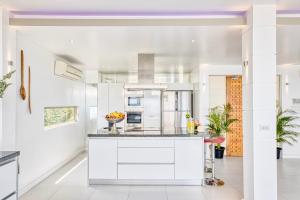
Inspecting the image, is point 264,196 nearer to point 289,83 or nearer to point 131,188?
point 131,188

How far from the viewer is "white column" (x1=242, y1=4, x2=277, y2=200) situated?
144 inches

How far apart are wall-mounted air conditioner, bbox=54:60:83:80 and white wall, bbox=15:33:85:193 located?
131 mm

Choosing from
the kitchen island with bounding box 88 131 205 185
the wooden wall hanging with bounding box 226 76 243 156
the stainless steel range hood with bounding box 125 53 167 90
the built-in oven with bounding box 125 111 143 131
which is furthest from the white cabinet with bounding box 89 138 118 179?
the wooden wall hanging with bounding box 226 76 243 156

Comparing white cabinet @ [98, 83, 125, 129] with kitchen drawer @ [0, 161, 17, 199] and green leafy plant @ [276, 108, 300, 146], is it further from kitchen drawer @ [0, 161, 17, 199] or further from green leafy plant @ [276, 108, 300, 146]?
kitchen drawer @ [0, 161, 17, 199]

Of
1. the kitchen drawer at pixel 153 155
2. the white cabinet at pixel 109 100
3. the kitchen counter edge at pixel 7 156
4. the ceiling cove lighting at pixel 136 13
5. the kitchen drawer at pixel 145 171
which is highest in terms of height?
the ceiling cove lighting at pixel 136 13

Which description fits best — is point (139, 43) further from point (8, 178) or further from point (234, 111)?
point (234, 111)

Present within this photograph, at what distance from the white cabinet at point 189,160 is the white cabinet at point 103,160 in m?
1.16

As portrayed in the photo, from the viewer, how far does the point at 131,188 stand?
190 inches

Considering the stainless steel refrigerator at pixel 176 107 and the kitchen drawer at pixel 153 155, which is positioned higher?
the stainless steel refrigerator at pixel 176 107


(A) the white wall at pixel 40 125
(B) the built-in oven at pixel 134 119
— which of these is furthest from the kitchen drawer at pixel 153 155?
(B) the built-in oven at pixel 134 119

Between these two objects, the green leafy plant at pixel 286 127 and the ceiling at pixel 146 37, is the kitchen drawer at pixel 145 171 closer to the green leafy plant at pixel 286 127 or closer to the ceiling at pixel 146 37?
the ceiling at pixel 146 37

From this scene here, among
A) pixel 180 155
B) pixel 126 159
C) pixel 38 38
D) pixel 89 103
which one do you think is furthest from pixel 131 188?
pixel 89 103

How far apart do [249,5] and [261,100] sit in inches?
51.6

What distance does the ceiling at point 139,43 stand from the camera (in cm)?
427
